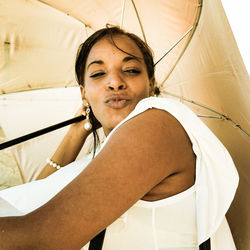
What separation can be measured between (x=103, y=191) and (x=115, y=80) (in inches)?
34.8

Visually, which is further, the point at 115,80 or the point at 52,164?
the point at 52,164

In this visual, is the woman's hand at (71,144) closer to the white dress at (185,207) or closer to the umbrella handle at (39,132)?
the umbrella handle at (39,132)

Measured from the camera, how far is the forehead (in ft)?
5.35

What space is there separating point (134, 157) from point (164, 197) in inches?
11.5

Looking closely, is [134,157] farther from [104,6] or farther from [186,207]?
[104,6]

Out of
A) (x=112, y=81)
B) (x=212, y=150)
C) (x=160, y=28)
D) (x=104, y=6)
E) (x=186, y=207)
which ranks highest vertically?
(x=104, y=6)

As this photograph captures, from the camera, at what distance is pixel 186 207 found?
1084 mm

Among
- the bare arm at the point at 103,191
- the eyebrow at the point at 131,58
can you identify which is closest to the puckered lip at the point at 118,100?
the eyebrow at the point at 131,58

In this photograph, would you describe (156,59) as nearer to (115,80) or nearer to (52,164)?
(115,80)

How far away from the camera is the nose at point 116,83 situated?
1546mm

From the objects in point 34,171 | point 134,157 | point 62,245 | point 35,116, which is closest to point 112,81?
point 134,157

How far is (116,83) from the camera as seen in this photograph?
154 centimetres

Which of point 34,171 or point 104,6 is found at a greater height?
point 104,6

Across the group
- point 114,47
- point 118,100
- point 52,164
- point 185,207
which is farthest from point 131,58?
point 52,164
